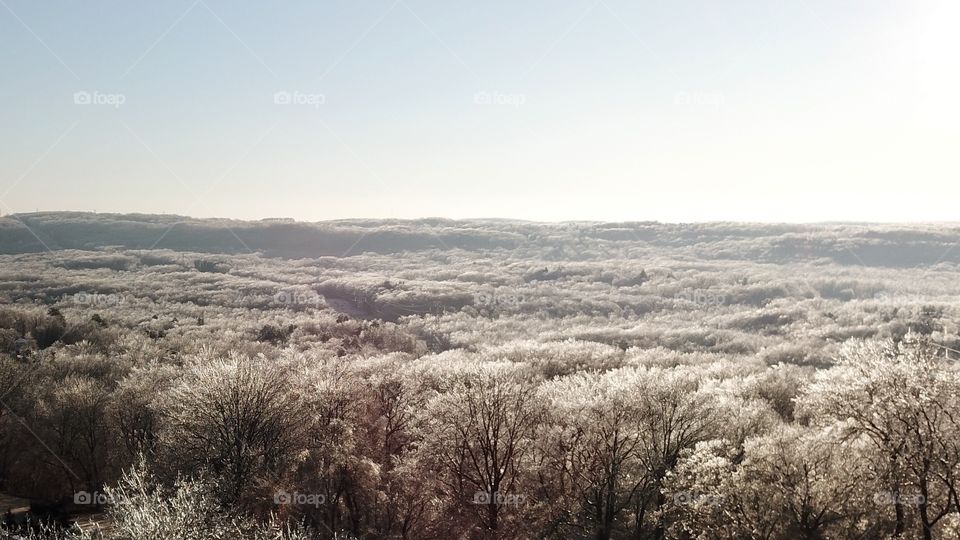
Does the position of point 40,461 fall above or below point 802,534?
below

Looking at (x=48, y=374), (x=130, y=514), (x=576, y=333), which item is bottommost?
(x=576, y=333)

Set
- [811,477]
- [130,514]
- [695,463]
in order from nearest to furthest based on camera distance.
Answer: [130,514] → [811,477] → [695,463]

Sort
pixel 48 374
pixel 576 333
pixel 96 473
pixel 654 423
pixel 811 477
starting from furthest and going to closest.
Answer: pixel 576 333
pixel 48 374
pixel 96 473
pixel 654 423
pixel 811 477

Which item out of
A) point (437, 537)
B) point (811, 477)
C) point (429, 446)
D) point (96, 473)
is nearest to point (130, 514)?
point (429, 446)

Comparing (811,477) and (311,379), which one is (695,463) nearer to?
(811,477)

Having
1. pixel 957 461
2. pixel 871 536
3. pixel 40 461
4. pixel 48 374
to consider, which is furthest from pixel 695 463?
pixel 48 374

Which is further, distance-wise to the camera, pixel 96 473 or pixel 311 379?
pixel 96 473

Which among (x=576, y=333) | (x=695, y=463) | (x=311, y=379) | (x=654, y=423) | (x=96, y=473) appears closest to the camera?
(x=695, y=463)

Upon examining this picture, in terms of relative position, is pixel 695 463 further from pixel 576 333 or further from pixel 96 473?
pixel 576 333

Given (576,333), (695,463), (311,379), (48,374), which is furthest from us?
(576,333)
